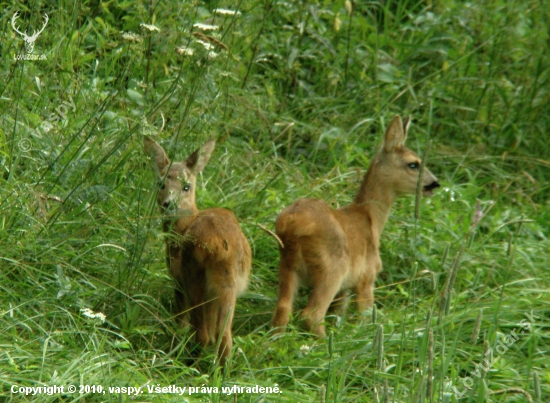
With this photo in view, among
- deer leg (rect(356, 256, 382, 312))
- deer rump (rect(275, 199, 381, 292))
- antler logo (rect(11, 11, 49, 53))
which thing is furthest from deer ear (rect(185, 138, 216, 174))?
deer leg (rect(356, 256, 382, 312))

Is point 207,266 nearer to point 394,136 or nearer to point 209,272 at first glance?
point 209,272

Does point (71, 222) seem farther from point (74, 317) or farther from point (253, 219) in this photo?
point (253, 219)

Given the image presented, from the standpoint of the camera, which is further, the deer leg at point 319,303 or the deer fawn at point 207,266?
the deer leg at point 319,303

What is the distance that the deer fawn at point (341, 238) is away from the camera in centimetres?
571

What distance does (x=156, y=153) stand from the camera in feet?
17.9

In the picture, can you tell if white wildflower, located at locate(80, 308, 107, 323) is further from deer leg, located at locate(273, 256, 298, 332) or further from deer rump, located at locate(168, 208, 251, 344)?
deer leg, located at locate(273, 256, 298, 332)

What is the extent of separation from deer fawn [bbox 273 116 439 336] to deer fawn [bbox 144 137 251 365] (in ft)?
1.35

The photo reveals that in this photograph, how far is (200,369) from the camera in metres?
5.05

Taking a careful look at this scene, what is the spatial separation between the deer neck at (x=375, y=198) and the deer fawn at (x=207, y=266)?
145 cm

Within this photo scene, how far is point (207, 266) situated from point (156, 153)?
0.80 meters

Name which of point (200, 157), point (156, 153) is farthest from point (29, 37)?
point (200, 157)

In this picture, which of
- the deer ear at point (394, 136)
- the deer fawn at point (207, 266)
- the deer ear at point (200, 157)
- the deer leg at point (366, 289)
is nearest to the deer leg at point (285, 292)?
the deer fawn at point (207, 266)

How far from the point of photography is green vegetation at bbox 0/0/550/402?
451 cm

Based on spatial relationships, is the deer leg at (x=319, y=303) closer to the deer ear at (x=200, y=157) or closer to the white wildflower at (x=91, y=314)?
the deer ear at (x=200, y=157)
